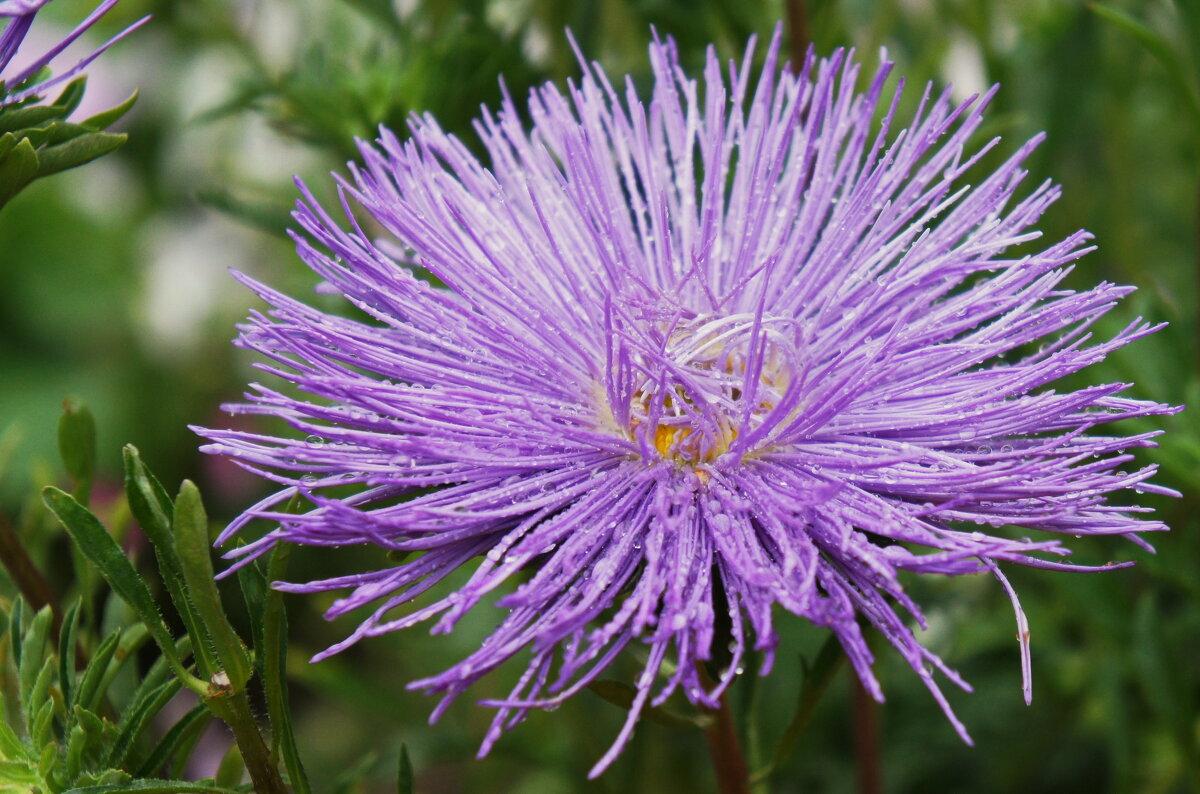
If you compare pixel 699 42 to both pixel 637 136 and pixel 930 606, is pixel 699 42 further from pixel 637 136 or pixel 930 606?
pixel 930 606

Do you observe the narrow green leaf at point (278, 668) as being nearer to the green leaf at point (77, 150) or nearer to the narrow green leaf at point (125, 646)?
the narrow green leaf at point (125, 646)

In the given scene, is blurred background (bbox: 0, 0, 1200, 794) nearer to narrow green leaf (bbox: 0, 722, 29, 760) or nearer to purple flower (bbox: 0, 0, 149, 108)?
narrow green leaf (bbox: 0, 722, 29, 760)

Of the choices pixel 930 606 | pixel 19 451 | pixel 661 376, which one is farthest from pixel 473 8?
pixel 19 451

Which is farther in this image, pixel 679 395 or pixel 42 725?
pixel 679 395

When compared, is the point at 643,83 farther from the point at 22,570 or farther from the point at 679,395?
the point at 22,570

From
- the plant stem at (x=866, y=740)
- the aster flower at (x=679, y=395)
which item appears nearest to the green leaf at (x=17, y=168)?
the aster flower at (x=679, y=395)

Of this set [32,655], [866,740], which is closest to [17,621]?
[32,655]

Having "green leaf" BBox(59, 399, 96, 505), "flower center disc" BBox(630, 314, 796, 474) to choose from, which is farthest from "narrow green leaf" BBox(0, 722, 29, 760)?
"flower center disc" BBox(630, 314, 796, 474)

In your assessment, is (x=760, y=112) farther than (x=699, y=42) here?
No
